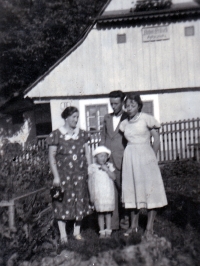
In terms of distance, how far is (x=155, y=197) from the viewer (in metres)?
4.66

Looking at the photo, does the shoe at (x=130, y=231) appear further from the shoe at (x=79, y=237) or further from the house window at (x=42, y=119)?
the house window at (x=42, y=119)

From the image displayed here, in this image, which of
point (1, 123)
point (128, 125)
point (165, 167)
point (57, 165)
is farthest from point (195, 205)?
point (1, 123)

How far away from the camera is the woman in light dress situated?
463 centimetres

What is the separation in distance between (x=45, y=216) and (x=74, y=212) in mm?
586

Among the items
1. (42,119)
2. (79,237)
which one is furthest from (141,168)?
(42,119)

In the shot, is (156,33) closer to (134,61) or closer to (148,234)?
(134,61)

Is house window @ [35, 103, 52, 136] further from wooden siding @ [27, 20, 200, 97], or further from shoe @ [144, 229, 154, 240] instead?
shoe @ [144, 229, 154, 240]

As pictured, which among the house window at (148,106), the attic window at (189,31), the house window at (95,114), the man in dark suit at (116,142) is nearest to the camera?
the man in dark suit at (116,142)

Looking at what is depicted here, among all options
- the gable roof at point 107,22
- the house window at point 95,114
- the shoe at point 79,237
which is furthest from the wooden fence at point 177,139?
the shoe at point 79,237

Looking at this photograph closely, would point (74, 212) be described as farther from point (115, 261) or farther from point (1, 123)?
point (1, 123)

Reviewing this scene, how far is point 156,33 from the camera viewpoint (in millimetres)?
14148

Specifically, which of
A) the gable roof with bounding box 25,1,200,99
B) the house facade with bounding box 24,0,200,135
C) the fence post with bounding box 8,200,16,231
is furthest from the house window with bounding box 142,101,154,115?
the fence post with bounding box 8,200,16,231

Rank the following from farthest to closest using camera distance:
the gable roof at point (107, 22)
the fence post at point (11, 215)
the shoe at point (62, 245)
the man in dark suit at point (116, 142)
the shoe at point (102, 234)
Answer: the gable roof at point (107, 22)
the man in dark suit at point (116, 142)
the shoe at point (102, 234)
the shoe at point (62, 245)
the fence post at point (11, 215)

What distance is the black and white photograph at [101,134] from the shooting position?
436 centimetres
